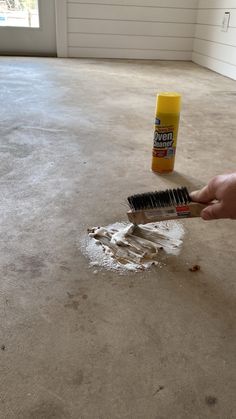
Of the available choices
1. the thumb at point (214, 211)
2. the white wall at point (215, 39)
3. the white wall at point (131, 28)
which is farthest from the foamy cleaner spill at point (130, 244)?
the white wall at point (131, 28)

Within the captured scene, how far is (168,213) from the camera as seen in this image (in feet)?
2.57

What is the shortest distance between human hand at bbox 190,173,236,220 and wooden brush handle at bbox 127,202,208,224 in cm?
4

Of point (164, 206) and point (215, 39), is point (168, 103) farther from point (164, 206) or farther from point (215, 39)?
point (215, 39)

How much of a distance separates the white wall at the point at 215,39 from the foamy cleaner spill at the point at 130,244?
8.91ft

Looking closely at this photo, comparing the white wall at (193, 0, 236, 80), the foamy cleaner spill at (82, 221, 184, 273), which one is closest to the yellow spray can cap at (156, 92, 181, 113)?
the foamy cleaner spill at (82, 221, 184, 273)

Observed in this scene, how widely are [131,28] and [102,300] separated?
3.94 metres

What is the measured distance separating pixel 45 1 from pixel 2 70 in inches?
48.3

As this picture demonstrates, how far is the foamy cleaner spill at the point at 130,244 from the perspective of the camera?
2.64 feet

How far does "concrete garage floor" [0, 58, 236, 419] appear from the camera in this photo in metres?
0.53

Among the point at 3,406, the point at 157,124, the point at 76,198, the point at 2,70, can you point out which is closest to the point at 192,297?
the point at 3,406

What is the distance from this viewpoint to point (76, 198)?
3.53 feet

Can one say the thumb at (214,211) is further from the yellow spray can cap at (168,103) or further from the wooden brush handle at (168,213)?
the yellow spray can cap at (168,103)

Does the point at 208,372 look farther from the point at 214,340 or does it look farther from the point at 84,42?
the point at 84,42

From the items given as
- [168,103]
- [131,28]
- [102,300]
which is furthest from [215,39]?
[102,300]
